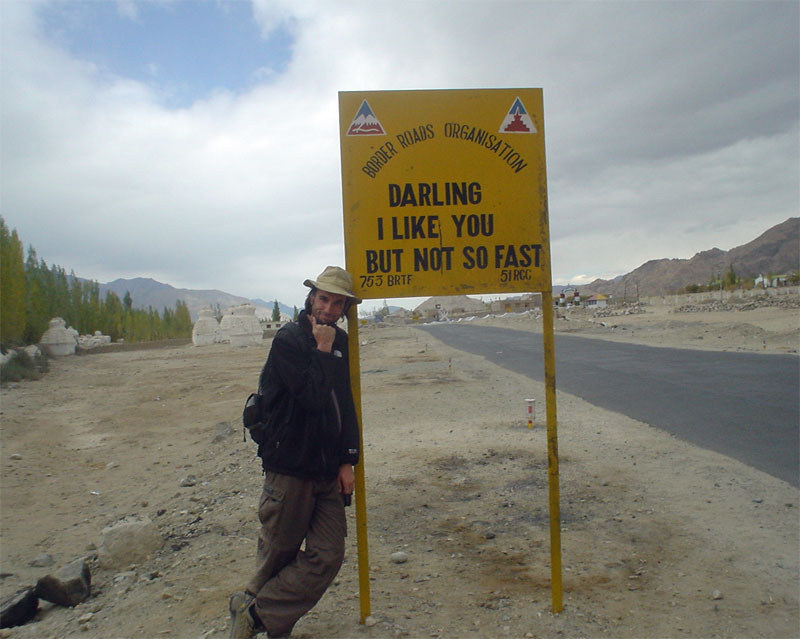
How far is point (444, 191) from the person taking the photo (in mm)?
3467

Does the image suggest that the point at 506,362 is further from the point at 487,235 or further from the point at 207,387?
the point at 487,235

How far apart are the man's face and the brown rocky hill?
9938cm

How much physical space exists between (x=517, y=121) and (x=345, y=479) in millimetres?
2268

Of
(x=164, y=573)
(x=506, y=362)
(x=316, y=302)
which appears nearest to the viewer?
(x=316, y=302)

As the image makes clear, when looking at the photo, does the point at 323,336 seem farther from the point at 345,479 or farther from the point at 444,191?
the point at 444,191

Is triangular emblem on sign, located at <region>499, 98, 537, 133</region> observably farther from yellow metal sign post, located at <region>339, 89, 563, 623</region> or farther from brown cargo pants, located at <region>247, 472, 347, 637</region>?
brown cargo pants, located at <region>247, 472, 347, 637</region>

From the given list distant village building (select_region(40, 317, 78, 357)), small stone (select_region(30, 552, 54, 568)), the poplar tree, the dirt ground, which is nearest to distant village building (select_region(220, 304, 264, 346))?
distant village building (select_region(40, 317, 78, 357))

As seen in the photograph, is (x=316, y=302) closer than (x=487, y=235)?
Yes

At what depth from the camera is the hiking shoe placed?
305cm

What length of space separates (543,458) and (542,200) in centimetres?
413

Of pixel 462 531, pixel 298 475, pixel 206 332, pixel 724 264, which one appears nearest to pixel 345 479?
pixel 298 475

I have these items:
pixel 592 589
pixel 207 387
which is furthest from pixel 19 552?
pixel 207 387

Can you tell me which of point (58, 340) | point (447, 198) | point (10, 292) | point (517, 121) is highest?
point (10, 292)

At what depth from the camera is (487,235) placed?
136 inches
